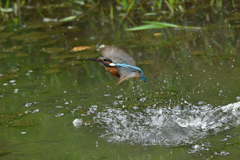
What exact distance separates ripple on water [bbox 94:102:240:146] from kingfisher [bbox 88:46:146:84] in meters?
0.37

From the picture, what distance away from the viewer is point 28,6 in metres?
8.75

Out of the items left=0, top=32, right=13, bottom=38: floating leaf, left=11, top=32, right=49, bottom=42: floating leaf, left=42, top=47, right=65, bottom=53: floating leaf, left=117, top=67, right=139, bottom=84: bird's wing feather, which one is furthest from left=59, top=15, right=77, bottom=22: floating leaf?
left=117, top=67, right=139, bottom=84: bird's wing feather

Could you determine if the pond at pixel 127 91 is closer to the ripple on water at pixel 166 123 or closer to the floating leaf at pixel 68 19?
the ripple on water at pixel 166 123

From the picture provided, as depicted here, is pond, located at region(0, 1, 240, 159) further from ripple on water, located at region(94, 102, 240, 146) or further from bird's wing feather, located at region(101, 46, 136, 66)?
bird's wing feather, located at region(101, 46, 136, 66)

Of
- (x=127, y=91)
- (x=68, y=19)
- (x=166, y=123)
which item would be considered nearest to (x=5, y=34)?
(x=68, y=19)

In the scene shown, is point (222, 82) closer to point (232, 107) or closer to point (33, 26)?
point (232, 107)

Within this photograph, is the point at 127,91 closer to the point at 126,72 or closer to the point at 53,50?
the point at 126,72

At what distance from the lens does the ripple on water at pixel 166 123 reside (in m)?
3.19

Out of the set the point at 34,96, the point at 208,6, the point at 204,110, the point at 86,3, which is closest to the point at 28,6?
the point at 86,3

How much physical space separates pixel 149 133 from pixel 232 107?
0.80 m

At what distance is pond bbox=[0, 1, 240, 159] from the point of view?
3.12m

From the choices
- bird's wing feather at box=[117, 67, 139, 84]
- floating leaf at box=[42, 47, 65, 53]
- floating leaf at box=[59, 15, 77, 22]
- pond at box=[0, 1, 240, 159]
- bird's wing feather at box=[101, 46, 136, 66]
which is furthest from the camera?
floating leaf at box=[59, 15, 77, 22]

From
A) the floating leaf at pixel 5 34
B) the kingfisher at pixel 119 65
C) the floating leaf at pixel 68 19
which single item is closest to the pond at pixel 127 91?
the floating leaf at pixel 5 34

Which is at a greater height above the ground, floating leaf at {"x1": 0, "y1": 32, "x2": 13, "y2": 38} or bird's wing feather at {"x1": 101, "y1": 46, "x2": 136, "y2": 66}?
bird's wing feather at {"x1": 101, "y1": 46, "x2": 136, "y2": 66}
